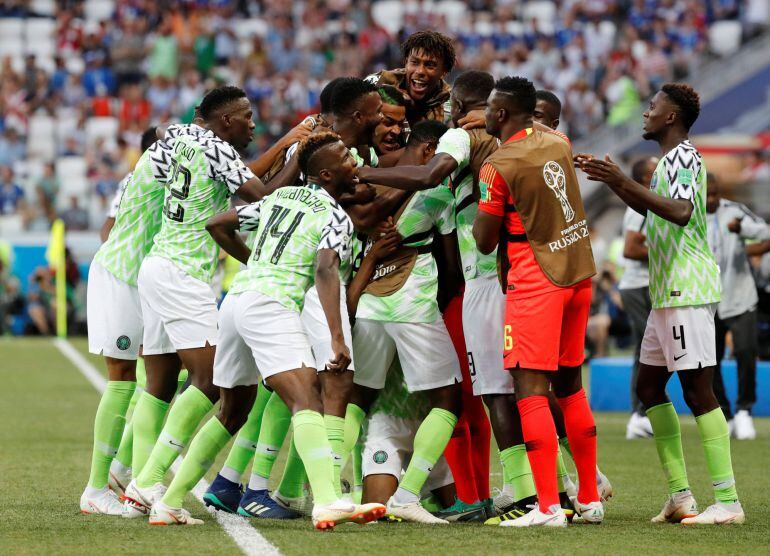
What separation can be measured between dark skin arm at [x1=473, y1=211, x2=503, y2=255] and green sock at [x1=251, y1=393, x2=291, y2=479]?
142 cm

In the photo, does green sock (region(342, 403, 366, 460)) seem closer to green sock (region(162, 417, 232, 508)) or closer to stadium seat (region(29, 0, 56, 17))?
green sock (region(162, 417, 232, 508))

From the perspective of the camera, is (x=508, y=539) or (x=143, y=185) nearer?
(x=508, y=539)

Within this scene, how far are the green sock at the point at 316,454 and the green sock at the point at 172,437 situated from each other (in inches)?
30.5

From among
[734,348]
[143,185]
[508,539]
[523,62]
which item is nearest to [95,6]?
[523,62]

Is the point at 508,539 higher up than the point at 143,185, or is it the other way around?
the point at 143,185

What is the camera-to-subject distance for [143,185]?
7.69 meters

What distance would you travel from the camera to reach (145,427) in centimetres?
750

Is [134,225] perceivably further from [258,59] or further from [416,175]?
[258,59]

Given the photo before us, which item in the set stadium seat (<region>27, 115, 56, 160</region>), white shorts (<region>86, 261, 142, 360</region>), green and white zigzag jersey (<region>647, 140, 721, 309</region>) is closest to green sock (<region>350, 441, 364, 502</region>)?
white shorts (<region>86, 261, 142, 360</region>)

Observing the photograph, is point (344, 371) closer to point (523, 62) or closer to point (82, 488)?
point (82, 488)

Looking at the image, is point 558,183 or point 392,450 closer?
point 558,183

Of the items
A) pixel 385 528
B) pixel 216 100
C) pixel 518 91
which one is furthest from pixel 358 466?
pixel 518 91

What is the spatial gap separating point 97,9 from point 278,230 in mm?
24116

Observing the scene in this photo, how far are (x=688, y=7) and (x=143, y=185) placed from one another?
2276 centimetres
